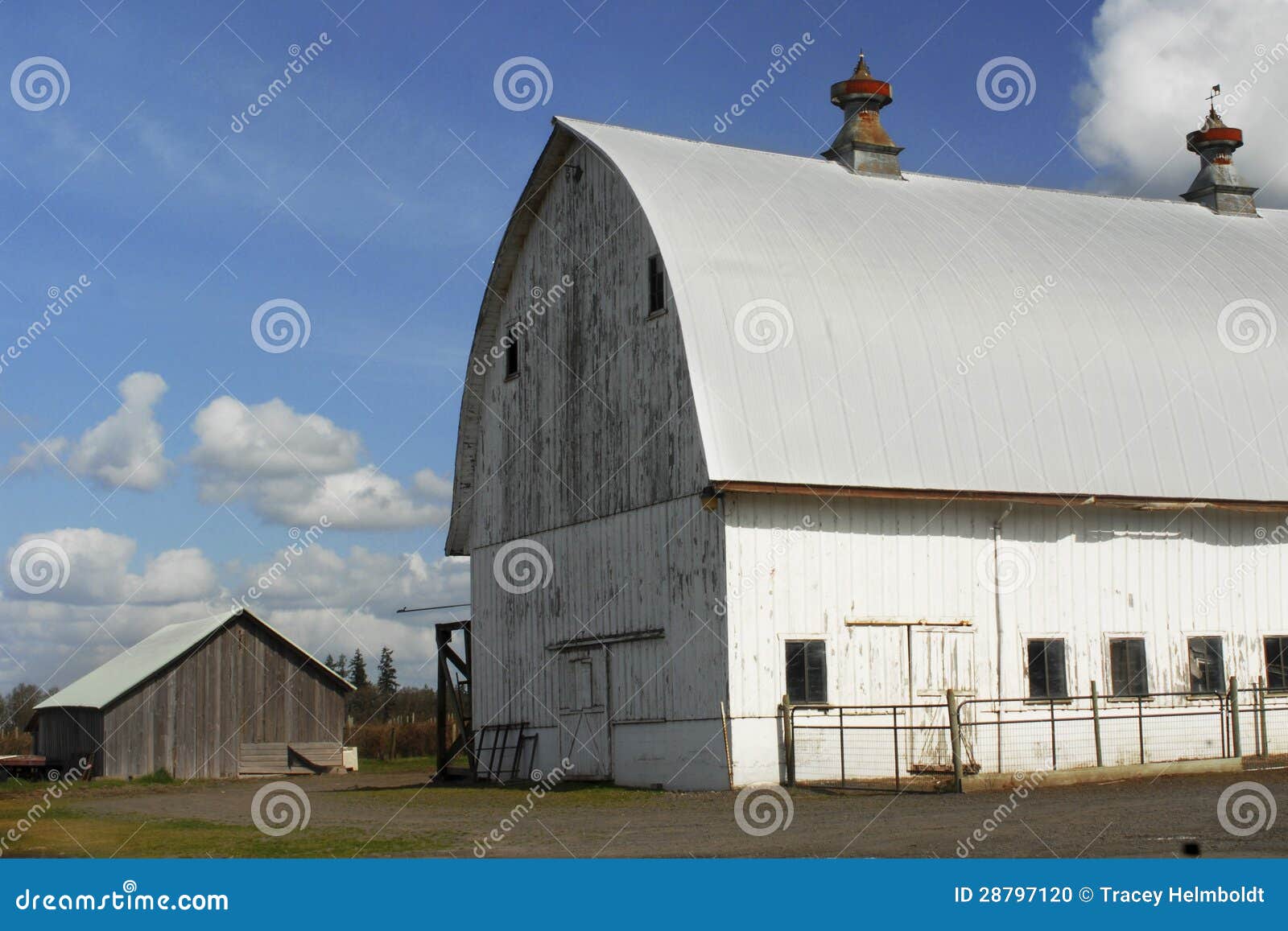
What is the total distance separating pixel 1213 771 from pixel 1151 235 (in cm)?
1181

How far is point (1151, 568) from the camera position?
83.6 ft

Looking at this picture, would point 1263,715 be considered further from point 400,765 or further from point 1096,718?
point 400,765

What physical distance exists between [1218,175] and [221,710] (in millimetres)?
27527

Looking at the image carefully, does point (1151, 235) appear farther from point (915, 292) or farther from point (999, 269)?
point (915, 292)

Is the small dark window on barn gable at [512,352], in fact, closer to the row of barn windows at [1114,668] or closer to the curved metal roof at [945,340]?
the curved metal roof at [945,340]

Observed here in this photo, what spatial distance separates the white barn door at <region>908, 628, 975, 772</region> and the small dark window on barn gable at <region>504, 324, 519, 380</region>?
976 cm

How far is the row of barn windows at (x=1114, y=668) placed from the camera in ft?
74.2

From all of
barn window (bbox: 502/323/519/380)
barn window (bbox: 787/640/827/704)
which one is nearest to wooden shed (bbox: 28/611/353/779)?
barn window (bbox: 502/323/519/380)

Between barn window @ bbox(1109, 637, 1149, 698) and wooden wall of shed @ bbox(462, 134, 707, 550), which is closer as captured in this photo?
wooden wall of shed @ bbox(462, 134, 707, 550)

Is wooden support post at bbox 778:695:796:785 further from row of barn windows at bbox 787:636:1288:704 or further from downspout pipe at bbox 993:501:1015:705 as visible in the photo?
downspout pipe at bbox 993:501:1015:705

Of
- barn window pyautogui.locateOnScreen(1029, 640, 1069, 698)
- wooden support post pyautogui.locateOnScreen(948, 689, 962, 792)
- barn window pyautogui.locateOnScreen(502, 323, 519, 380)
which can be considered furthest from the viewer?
barn window pyautogui.locateOnScreen(502, 323, 519, 380)

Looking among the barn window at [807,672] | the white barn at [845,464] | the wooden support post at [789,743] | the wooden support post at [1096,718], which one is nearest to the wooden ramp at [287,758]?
the white barn at [845,464]

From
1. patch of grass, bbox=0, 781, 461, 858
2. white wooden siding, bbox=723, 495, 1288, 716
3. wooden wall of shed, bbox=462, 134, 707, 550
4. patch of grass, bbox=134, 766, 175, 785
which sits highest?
wooden wall of shed, bbox=462, 134, 707, 550

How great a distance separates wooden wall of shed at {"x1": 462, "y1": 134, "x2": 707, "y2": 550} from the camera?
23.8 m
